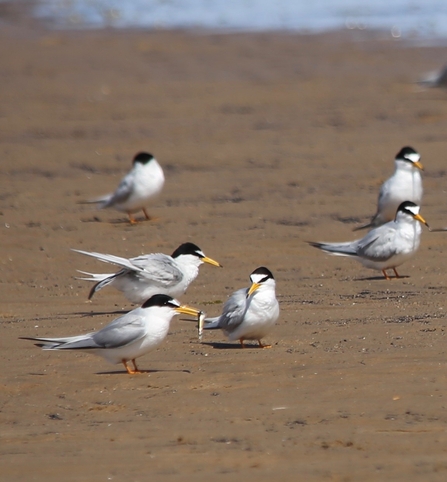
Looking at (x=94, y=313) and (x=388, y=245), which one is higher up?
(x=388, y=245)

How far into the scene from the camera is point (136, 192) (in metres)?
10.4

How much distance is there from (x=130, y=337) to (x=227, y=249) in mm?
3429

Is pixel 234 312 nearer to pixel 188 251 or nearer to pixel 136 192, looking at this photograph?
pixel 188 251

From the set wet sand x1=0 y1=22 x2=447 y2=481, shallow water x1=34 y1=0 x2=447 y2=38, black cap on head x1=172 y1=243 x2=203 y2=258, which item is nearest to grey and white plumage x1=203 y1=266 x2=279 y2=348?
wet sand x1=0 y1=22 x2=447 y2=481

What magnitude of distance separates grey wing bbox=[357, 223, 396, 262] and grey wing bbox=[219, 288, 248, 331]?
210 centimetres

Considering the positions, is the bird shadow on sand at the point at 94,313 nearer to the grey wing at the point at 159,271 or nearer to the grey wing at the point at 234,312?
the grey wing at the point at 159,271

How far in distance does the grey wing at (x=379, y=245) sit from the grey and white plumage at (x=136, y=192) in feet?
8.50

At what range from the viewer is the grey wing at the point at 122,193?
34.4ft

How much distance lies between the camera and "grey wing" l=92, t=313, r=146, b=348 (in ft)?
18.7

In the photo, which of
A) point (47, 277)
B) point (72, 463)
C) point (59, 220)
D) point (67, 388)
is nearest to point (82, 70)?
point (59, 220)

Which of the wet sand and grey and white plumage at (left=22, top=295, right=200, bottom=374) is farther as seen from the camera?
grey and white plumage at (left=22, top=295, right=200, bottom=374)

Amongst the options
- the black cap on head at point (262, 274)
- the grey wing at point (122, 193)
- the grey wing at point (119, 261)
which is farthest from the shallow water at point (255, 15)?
the black cap on head at point (262, 274)

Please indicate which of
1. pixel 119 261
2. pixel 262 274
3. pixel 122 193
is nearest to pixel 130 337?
pixel 262 274

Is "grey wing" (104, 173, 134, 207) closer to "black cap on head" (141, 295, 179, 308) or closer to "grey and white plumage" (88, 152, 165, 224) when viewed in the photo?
"grey and white plumage" (88, 152, 165, 224)
